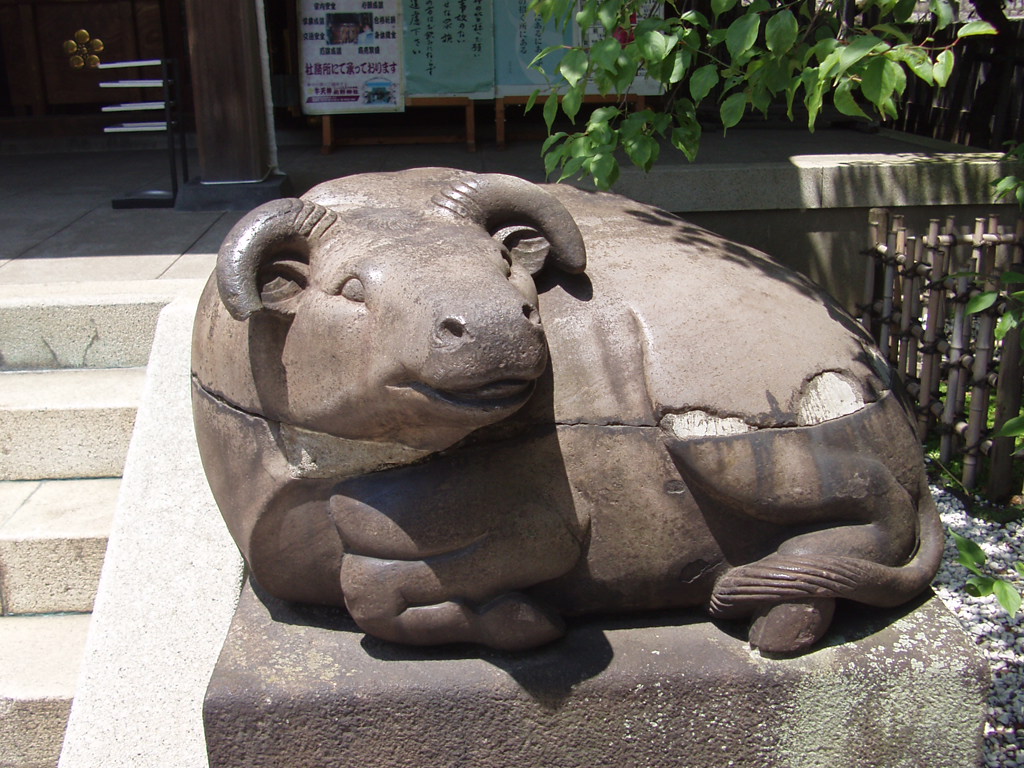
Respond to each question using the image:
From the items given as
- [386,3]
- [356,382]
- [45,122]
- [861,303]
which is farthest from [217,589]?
[45,122]

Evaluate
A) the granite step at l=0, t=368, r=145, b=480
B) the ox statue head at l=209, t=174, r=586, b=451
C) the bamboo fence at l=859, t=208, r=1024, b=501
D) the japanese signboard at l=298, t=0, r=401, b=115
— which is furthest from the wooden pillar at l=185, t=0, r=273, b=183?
the ox statue head at l=209, t=174, r=586, b=451

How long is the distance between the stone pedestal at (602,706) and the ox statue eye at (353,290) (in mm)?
830

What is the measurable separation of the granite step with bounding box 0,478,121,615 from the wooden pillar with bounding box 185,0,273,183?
3370 mm

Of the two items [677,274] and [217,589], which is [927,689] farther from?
[217,589]

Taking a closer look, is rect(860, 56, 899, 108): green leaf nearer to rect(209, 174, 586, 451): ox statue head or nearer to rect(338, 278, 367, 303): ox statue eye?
rect(209, 174, 586, 451): ox statue head

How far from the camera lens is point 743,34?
8.33 feet

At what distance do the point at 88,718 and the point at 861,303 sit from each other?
13.4 feet

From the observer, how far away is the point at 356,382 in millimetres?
1884

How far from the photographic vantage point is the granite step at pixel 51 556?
3.37 m

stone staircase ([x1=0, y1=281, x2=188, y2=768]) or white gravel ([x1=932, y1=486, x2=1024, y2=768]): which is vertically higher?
stone staircase ([x1=0, y1=281, x2=188, y2=768])

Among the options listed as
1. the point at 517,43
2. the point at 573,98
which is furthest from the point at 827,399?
the point at 517,43

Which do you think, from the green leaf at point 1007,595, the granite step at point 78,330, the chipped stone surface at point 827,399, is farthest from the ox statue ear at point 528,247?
the granite step at point 78,330

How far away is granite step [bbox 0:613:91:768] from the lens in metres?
3.02

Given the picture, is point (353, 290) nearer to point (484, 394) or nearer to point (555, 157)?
point (484, 394)
